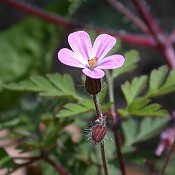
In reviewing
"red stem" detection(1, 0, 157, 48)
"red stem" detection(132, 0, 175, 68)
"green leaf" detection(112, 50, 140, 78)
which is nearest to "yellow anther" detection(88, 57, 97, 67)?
"green leaf" detection(112, 50, 140, 78)

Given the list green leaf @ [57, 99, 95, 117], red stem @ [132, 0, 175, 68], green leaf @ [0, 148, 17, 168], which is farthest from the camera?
red stem @ [132, 0, 175, 68]

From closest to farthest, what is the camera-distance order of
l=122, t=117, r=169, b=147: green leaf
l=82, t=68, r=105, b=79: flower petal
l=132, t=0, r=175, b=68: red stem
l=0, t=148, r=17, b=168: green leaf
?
l=82, t=68, r=105, b=79: flower petal < l=0, t=148, r=17, b=168: green leaf < l=122, t=117, r=169, b=147: green leaf < l=132, t=0, r=175, b=68: red stem

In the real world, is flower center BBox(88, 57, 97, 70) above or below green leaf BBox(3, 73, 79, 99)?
above

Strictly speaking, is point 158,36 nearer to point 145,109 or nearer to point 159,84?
point 159,84

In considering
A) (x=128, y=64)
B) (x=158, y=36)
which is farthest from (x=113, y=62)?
(x=158, y=36)

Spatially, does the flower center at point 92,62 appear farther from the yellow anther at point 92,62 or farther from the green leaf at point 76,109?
the green leaf at point 76,109

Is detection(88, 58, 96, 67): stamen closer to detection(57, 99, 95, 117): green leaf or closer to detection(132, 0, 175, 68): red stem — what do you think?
detection(57, 99, 95, 117): green leaf

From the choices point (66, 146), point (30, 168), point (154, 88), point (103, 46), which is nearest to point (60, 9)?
point (30, 168)
